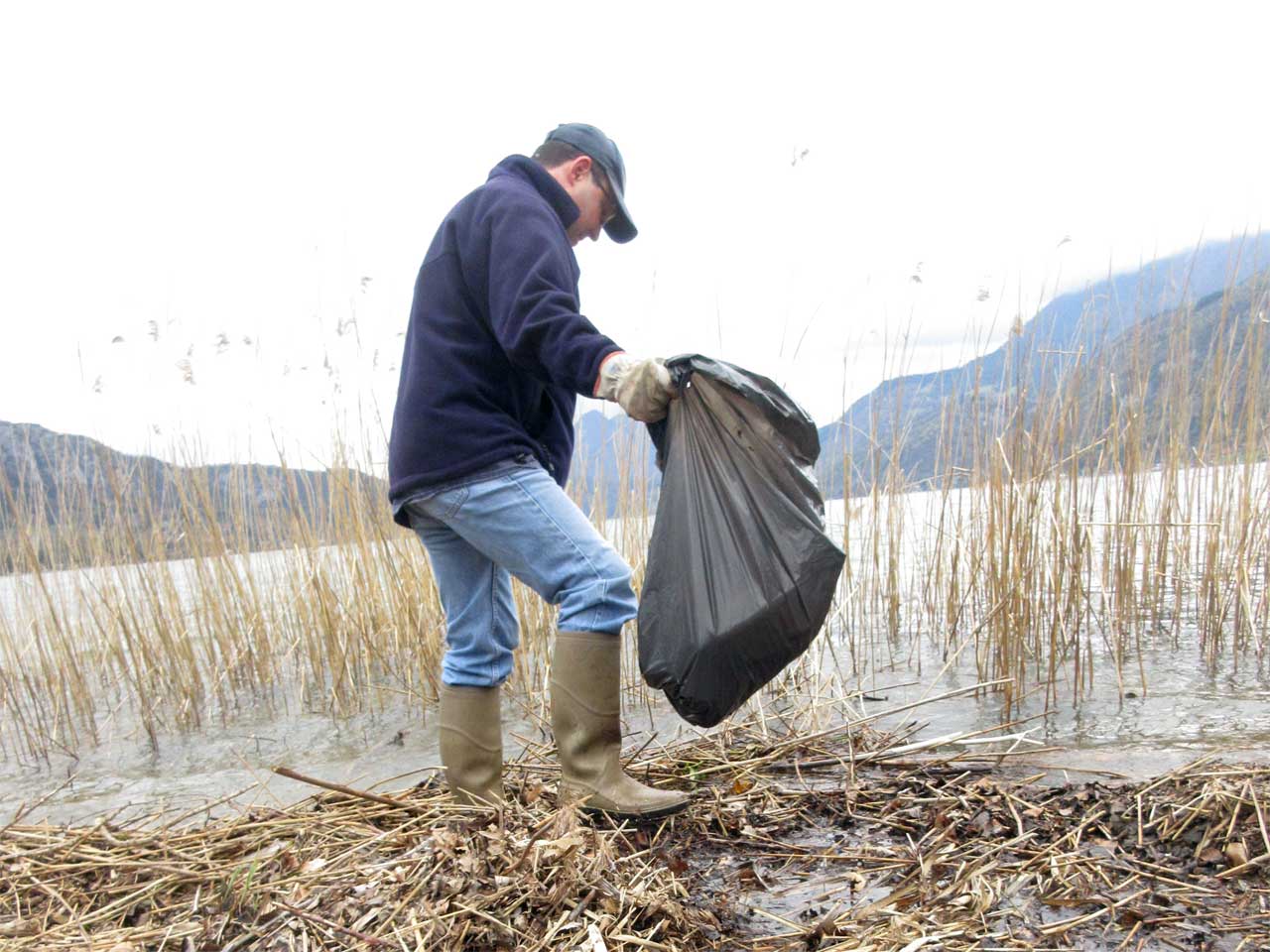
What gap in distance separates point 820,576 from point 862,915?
572mm

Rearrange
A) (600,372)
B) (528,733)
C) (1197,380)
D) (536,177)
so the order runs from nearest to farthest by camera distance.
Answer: (600,372), (536,177), (528,733), (1197,380)

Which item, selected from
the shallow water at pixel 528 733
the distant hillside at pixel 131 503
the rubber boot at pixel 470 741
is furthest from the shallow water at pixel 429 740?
the distant hillside at pixel 131 503

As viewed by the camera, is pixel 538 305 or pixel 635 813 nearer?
pixel 538 305

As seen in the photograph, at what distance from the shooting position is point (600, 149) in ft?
6.39

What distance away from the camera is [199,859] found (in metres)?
1.74

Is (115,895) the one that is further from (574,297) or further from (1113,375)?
(1113,375)

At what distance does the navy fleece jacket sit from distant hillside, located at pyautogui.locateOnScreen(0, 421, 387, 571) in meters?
1.94

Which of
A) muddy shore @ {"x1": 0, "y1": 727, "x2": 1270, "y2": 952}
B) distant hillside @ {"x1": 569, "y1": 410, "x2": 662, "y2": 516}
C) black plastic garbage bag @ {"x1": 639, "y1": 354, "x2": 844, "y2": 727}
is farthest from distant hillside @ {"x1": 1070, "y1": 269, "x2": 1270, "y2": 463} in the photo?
black plastic garbage bag @ {"x1": 639, "y1": 354, "x2": 844, "y2": 727}

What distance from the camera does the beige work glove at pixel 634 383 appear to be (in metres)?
1.62

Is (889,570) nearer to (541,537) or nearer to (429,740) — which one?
(429,740)

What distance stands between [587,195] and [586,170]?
6cm

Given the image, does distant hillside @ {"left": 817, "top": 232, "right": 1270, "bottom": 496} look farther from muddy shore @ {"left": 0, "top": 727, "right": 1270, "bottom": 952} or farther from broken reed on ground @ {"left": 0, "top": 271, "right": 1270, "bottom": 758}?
muddy shore @ {"left": 0, "top": 727, "right": 1270, "bottom": 952}

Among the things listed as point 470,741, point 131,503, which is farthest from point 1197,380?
point 131,503

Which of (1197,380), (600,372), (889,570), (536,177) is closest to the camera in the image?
(600,372)
